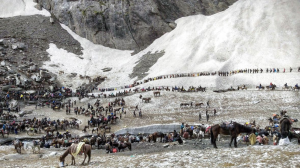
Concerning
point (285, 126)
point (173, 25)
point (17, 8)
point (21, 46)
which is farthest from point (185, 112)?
point (17, 8)

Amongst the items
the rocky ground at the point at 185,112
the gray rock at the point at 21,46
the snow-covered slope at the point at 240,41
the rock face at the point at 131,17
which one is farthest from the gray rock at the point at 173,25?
the gray rock at the point at 21,46

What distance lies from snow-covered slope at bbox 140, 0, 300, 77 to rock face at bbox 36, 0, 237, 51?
9.43 m

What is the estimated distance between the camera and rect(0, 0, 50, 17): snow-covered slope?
103m

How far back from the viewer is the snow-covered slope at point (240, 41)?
64.6 metres

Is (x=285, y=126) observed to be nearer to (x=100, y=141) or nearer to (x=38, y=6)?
(x=100, y=141)

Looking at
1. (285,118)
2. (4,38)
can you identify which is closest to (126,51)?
(4,38)

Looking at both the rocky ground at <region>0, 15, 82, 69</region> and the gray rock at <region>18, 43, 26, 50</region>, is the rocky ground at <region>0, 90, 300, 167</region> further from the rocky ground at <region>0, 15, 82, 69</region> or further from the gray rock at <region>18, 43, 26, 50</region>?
the gray rock at <region>18, 43, 26, 50</region>

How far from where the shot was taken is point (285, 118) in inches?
720

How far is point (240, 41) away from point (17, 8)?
8099 centimetres

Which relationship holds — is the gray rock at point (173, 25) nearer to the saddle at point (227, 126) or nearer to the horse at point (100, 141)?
the horse at point (100, 141)

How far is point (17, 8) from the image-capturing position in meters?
105

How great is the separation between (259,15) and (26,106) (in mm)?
61496

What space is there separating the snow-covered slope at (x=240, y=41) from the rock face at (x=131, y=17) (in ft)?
30.9

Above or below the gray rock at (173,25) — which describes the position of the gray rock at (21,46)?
below
